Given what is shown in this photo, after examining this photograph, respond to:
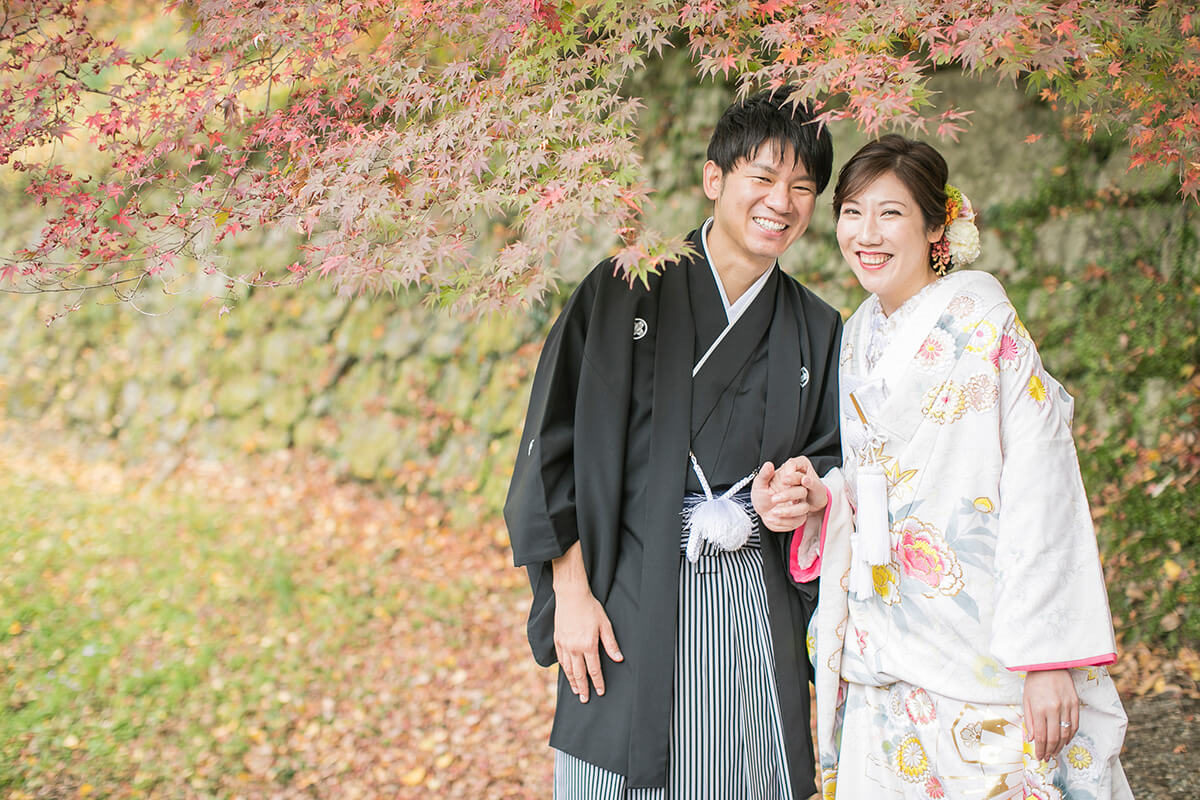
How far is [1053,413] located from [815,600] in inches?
31.0

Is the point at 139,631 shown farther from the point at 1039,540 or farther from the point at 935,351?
the point at 1039,540

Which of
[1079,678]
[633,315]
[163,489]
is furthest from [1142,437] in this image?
[163,489]

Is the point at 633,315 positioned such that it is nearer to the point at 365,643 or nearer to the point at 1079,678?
the point at 1079,678

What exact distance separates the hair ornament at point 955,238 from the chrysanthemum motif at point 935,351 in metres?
0.21

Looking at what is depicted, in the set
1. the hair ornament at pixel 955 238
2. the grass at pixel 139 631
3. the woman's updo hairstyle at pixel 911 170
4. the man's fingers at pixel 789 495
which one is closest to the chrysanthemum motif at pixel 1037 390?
the hair ornament at pixel 955 238

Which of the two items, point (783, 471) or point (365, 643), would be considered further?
point (365, 643)

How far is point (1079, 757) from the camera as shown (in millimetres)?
2102

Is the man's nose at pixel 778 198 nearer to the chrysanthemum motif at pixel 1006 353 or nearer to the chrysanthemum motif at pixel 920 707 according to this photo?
the chrysanthemum motif at pixel 1006 353

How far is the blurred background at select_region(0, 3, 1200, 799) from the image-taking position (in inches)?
177

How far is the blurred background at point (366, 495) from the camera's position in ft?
14.7

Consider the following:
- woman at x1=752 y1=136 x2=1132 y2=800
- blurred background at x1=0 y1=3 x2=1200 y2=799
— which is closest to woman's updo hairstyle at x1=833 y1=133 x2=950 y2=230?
woman at x1=752 y1=136 x2=1132 y2=800

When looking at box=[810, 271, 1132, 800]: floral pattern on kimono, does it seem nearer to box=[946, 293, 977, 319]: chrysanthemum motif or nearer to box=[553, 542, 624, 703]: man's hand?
box=[946, 293, 977, 319]: chrysanthemum motif

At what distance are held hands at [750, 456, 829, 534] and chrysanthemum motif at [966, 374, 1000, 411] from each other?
417mm

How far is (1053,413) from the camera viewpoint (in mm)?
2086
